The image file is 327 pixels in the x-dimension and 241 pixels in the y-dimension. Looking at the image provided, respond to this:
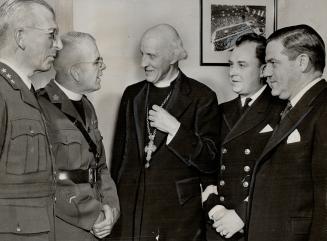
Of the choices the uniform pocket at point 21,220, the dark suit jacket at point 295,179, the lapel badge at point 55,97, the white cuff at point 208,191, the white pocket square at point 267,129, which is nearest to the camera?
the uniform pocket at point 21,220

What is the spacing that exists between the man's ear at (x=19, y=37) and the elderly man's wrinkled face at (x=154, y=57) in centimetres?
50

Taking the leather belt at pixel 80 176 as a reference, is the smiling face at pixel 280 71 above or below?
above

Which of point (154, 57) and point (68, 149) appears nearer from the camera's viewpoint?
point (68, 149)

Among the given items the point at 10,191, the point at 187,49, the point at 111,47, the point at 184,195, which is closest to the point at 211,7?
the point at 187,49

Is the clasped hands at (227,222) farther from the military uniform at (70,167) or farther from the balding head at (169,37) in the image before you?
the balding head at (169,37)

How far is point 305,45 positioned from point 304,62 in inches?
2.2

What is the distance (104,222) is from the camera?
1.49 metres

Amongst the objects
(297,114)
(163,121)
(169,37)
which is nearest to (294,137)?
(297,114)

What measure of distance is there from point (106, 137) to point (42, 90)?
339 millimetres

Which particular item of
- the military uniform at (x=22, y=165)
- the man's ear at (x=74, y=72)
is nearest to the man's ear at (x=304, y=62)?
the man's ear at (x=74, y=72)

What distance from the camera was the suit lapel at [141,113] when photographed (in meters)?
1.70

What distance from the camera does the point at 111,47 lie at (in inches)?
66.1

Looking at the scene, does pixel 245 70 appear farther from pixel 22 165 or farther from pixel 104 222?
pixel 22 165

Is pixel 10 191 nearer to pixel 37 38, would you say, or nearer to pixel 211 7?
pixel 37 38
